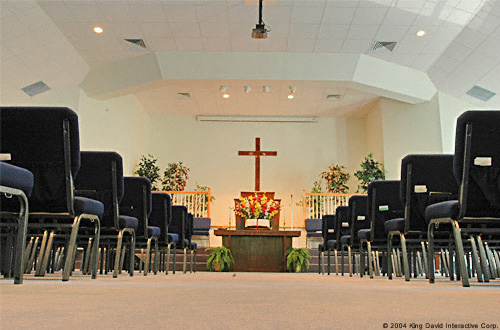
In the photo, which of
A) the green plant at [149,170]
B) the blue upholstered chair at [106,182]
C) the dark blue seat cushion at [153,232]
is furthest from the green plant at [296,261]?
the green plant at [149,170]

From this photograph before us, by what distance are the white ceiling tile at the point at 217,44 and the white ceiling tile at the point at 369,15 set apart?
2825mm

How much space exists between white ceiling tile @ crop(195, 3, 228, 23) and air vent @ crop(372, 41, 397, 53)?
3521mm

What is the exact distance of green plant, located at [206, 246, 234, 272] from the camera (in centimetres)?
744

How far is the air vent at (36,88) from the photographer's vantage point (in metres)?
9.97

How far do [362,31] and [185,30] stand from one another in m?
3.75

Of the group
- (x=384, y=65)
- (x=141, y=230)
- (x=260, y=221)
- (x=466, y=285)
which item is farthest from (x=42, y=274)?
(x=384, y=65)

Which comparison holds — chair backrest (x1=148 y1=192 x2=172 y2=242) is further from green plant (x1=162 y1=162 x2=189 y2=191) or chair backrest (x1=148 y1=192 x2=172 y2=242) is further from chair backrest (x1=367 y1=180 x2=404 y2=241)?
green plant (x1=162 y1=162 x2=189 y2=191)

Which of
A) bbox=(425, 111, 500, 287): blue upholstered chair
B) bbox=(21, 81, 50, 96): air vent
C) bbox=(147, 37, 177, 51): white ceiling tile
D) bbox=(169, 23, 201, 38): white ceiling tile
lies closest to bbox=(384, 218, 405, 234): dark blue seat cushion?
bbox=(425, 111, 500, 287): blue upholstered chair

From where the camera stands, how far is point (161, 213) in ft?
15.4

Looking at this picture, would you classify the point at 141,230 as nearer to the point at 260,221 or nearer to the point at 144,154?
the point at 260,221

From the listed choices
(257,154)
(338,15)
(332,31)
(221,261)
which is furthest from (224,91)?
(221,261)

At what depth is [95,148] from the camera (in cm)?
1127

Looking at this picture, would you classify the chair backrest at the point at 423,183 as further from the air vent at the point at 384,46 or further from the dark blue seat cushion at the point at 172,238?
the air vent at the point at 384,46

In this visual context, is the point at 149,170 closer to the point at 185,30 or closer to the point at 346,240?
the point at 185,30
